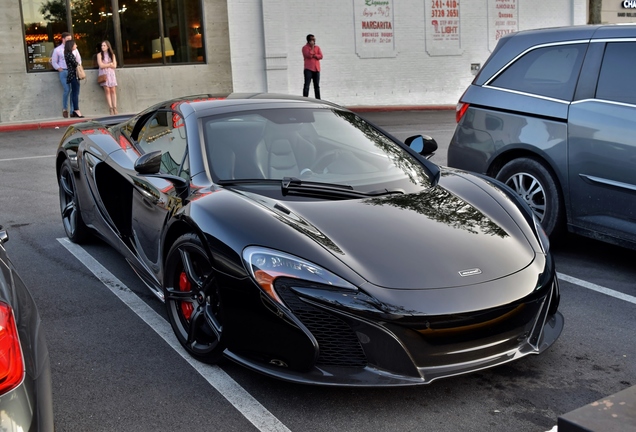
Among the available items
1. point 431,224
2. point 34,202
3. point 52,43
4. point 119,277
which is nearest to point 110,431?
point 431,224

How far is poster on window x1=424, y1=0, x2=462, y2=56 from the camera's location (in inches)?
898

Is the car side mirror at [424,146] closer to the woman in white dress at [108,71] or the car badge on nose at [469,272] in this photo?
the car badge on nose at [469,272]

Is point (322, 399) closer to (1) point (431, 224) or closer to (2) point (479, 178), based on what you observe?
(1) point (431, 224)

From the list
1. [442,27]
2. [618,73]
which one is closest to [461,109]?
[618,73]

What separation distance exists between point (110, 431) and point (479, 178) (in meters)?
2.68

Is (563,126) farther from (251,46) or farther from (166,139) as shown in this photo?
(251,46)

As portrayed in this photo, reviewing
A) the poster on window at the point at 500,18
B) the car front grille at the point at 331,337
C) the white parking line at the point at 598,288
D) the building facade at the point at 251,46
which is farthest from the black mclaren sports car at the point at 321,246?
the poster on window at the point at 500,18

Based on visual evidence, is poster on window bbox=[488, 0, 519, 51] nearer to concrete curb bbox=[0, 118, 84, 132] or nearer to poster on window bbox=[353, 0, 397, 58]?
poster on window bbox=[353, 0, 397, 58]

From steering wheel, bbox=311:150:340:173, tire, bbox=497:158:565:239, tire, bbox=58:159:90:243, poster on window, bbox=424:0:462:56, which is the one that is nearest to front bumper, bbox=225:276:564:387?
steering wheel, bbox=311:150:340:173

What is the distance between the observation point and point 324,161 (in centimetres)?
479

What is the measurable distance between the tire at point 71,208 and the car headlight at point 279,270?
3054 mm

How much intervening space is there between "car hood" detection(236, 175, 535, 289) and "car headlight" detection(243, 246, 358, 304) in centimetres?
14

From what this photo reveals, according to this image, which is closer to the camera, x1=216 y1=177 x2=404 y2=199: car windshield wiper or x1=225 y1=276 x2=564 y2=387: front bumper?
x1=225 y1=276 x2=564 y2=387: front bumper

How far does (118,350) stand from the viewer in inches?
174
